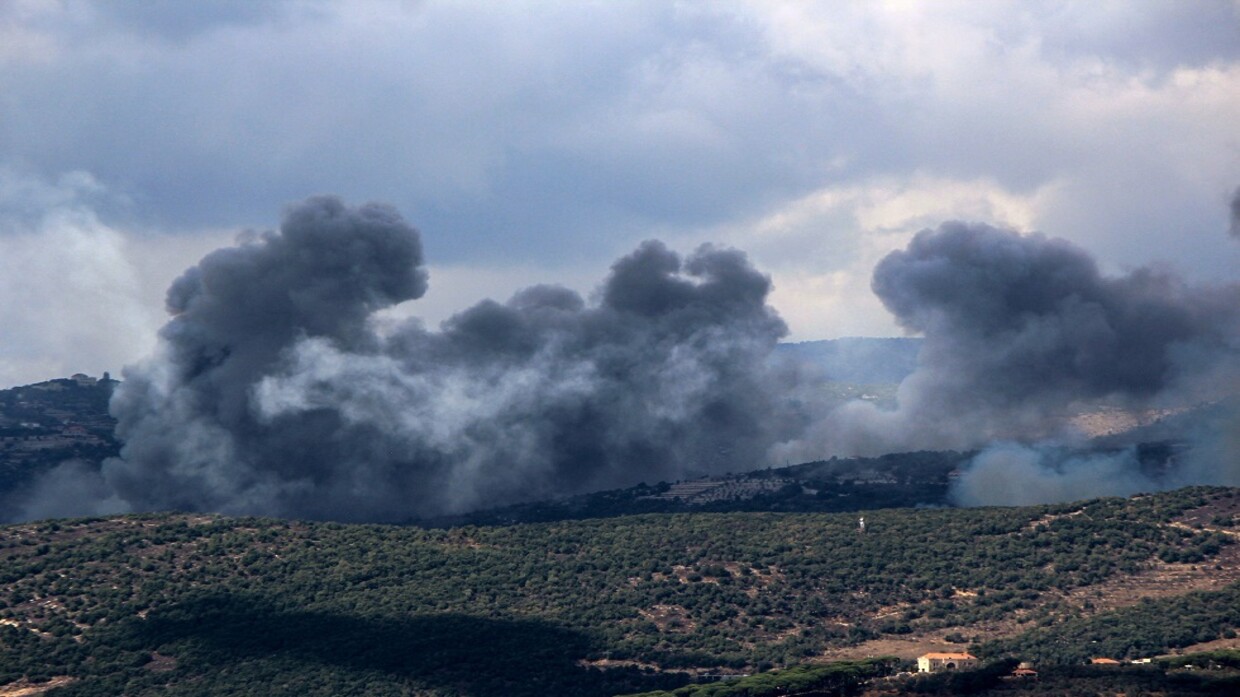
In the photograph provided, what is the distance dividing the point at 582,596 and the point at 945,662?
1181 inches

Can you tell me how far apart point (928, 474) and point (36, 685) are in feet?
321

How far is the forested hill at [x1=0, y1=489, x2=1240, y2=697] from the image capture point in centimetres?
10256

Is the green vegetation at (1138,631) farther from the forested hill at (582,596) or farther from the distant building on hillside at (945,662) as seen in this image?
the distant building on hillside at (945,662)

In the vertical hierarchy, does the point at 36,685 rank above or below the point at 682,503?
below

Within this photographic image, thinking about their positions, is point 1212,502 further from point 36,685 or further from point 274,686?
point 36,685

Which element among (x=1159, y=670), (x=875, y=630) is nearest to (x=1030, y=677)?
(x=1159, y=670)

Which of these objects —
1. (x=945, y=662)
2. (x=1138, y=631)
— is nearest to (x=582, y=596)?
(x=945, y=662)

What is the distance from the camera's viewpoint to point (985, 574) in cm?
11875

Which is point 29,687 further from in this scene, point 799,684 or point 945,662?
point 945,662

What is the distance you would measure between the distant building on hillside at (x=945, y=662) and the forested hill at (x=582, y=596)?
2.94 m

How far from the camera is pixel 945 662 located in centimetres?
9825

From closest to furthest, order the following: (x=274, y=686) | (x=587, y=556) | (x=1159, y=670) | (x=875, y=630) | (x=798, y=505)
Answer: (x=1159, y=670) → (x=274, y=686) → (x=875, y=630) → (x=587, y=556) → (x=798, y=505)

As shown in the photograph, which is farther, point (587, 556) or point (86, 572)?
point (587, 556)

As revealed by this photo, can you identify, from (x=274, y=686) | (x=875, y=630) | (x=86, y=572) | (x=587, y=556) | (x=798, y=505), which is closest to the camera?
(x=274, y=686)
